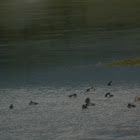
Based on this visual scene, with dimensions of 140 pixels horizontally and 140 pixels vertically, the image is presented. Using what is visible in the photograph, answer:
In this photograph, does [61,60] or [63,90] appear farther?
[61,60]

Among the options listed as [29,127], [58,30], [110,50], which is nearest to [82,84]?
[29,127]

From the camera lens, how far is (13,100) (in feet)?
51.7

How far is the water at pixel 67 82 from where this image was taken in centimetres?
1284

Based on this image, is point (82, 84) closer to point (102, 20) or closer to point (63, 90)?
point (63, 90)

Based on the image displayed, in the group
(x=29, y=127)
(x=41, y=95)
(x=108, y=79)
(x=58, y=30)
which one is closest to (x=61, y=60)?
(x=108, y=79)

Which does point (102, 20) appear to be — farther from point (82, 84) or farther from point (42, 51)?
point (82, 84)

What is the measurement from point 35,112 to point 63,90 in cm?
218

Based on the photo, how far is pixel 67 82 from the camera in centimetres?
1759

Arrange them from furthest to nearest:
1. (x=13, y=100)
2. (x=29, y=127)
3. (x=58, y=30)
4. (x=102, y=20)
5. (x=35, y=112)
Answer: (x=102, y=20) → (x=58, y=30) → (x=13, y=100) → (x=35, y=112) → (x=29, y=127)

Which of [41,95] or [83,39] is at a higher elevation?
[83,39]

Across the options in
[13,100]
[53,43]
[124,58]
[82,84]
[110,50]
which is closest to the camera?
[13,100]

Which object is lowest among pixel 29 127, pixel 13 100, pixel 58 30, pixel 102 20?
pixel 29 127

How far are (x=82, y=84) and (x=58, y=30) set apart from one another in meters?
15.1

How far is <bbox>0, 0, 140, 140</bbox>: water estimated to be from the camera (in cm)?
1284
